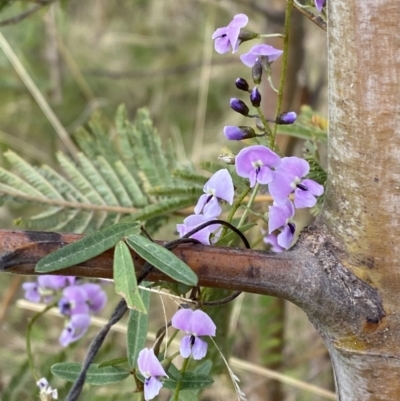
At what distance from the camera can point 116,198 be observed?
59 centimetres

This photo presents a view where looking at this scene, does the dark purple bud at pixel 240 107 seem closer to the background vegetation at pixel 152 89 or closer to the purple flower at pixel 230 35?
the purple flower at pixel 230 35

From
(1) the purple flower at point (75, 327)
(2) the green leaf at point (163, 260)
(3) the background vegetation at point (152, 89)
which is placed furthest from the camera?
(3) the background vegetation at point (152, 89)

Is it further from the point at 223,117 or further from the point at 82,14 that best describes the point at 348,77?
the point at 82,14

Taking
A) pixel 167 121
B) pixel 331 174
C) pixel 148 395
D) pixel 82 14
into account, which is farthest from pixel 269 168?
pixel 82 14

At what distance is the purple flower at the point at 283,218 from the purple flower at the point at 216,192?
3 centimetres

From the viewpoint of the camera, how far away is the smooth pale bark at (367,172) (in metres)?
0.28

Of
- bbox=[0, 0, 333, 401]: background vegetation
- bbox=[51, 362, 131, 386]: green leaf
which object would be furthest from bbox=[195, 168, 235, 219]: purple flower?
bbox=[0, 0, 333, 401]: background vegetation

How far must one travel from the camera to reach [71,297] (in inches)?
19.4

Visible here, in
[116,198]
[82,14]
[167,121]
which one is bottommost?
[116,198]

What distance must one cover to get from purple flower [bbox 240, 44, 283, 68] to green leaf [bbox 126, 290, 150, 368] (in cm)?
16

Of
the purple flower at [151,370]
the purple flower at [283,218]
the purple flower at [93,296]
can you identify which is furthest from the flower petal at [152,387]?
the purple flower at [93,296]

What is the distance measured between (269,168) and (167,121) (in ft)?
6.91

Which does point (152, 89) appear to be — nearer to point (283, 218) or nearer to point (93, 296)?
point (93, 296)

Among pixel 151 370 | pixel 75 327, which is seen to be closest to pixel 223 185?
pixel 151 370
